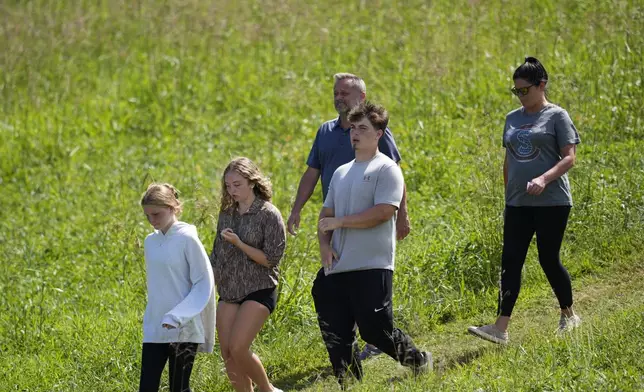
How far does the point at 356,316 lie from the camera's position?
5.72m

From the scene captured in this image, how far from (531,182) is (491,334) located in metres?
1.08

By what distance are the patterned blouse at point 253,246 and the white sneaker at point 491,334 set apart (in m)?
1.44

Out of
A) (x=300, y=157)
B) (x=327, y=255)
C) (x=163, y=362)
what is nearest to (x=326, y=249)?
(x=327, y=255)

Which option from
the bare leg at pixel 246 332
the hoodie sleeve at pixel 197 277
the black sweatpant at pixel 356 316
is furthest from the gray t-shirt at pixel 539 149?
the hoodie sleeve at pixel 197 277

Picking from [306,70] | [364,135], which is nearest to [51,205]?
[306,70]

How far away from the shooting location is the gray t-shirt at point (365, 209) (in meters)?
5.66

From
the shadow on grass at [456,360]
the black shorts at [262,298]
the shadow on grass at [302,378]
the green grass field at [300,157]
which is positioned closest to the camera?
the black shorts at [262,298]

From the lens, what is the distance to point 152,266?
18.5 feet

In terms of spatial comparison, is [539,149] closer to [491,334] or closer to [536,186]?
[536,186]

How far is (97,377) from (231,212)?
189 cm

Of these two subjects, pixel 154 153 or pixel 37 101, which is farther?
pixel 37 101

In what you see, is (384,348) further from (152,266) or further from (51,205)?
(51,205)

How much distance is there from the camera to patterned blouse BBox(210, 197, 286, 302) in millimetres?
5887

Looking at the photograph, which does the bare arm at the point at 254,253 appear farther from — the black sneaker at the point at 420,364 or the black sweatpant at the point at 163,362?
the black sneaker at the point at 420,364
